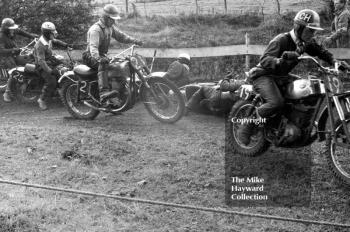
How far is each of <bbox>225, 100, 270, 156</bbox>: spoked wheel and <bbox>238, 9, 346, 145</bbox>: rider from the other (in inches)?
5.1

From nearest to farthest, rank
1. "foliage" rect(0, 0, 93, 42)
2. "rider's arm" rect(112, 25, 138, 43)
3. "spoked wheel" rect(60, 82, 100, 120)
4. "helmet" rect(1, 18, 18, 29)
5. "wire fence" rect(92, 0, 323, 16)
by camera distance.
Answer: "rider's arm" rect(112, 25, 138, 43), "spoked wheel" rect(60, 82, 100, 120), "helmet" rect(1, 18, 18, 29), "foliage" rect(0, 0, 93, 42), "wire fence" rect(92, 0, 323, 16)

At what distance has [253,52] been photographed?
41.5 ft

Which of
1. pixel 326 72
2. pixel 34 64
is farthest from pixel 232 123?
pixel 34 64

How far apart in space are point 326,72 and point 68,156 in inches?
154

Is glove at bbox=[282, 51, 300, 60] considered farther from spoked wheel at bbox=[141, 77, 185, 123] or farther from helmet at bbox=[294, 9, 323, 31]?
spoked wheel at bbox=[141, 77, 185, 123]

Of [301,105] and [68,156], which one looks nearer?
[301,105]

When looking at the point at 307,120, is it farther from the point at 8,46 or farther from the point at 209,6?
the point at 209,6

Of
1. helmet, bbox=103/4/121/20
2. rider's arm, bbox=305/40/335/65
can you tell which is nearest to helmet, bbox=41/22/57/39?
helmet, bbox=103/4/121/20

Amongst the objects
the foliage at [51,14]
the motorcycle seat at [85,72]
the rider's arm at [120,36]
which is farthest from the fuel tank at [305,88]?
the foliage at [51,14]

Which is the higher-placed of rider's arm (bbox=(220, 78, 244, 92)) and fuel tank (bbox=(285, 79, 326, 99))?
fuel tank (bbox=(285, 79, 326, 99))

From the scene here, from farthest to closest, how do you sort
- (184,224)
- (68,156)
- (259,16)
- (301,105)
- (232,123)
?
(259,16)
(68,156)
(232,123)
(301,105)
(184,224)

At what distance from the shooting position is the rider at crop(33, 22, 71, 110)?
38.0 ft

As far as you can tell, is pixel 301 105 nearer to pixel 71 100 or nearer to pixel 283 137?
pixel 283 137

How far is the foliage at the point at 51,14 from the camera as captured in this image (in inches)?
546
